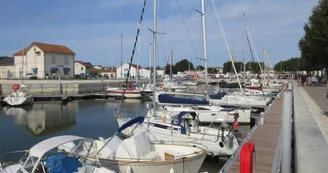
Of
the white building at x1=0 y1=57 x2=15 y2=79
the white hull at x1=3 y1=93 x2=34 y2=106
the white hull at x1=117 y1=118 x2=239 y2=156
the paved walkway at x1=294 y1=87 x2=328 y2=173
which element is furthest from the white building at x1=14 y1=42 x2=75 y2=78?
the paved walkway at x1=294 y1=87 x2=328 y2=173

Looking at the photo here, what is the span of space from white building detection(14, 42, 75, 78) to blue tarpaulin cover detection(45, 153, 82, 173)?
7045 centimetres

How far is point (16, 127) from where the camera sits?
2353 centimetres

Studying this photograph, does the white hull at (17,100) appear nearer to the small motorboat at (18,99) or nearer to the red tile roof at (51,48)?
the small motorboat at (18,99)

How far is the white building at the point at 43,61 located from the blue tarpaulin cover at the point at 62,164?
70.5 m

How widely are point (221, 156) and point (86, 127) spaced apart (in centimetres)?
1387

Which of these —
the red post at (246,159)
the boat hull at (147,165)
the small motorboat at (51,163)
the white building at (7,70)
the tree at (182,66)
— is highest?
the tree at (182,66)

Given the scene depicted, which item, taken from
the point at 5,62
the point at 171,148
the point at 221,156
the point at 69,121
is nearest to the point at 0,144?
the point at 69,121

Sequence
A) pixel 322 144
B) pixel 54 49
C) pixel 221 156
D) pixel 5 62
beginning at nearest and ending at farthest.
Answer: pixel 322 144 → pixel 221 156 → pixel 54 49 → pixel 5 62

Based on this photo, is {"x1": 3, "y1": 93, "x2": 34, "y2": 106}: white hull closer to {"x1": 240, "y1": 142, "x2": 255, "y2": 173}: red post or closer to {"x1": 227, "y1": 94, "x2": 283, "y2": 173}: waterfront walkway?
{"x1": 227, "y1": 94, "x2": 283, "y2": 173}: waterfront walkway

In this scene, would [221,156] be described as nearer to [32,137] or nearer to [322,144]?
[322,144]

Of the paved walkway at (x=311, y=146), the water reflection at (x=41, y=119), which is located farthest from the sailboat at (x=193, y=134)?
the water reflection at (x=41, y=119)

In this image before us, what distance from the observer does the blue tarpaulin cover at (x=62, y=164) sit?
828cm

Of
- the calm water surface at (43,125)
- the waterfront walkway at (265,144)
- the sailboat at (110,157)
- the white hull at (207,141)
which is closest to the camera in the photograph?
the waterfront walkway at (265,144)

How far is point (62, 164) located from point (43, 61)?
7094 centimetres
